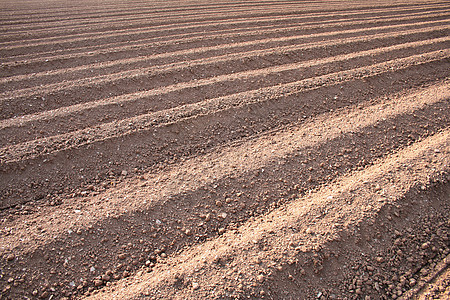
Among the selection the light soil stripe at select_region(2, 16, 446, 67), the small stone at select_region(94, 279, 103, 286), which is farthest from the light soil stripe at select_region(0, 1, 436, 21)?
the small stone at select_region(94, 279, 103, 286)

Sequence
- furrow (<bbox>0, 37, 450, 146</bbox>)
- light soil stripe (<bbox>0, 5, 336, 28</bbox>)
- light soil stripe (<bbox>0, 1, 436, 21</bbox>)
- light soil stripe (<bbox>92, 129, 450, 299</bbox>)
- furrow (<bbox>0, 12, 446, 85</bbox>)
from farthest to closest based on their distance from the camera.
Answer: light soil stripe (<bbox>0, 1, 436, 21</bbox>) < light soil stripe (<bbox>0, 5, 336, 28</bbox>) < furrow (<bbox>0, 12, 446, 85</bbox>) < furrow (<bbox>0, 37, 450, 146</bbox>) < light soil stripe (<bbox>92, 129, 450, 299</bbox>)

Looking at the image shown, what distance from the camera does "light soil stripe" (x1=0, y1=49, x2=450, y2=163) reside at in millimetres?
3184

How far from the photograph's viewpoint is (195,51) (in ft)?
17.2

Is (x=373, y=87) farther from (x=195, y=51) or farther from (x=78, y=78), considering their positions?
(x=78, y=78)

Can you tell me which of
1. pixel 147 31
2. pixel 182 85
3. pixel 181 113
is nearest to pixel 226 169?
pixel 181 113

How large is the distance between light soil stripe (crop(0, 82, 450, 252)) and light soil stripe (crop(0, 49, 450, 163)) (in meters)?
0.65

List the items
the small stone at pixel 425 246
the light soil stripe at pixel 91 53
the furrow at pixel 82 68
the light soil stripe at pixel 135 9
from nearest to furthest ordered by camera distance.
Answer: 1. the small stone at pixel 425 246
2. the furrow at pixel 82 68
3. the light soil stripe at pixel 91 53
4. the light soil stripe at pixel 135 9

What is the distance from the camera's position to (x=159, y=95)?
13.3 feet

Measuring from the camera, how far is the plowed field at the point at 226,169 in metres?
2.18

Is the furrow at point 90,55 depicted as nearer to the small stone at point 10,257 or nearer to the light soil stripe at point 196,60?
the light soil stripe at point 196,60

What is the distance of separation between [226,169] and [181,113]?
111 cm

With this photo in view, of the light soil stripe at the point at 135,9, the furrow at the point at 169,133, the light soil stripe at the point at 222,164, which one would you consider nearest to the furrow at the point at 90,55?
the furrow at the point at 169,133

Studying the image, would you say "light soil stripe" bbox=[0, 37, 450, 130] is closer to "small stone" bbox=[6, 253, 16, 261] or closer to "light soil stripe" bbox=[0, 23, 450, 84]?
"light soil stripe" bbox=[0, 23, 450, 84]

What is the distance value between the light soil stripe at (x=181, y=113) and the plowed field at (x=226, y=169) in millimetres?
24
